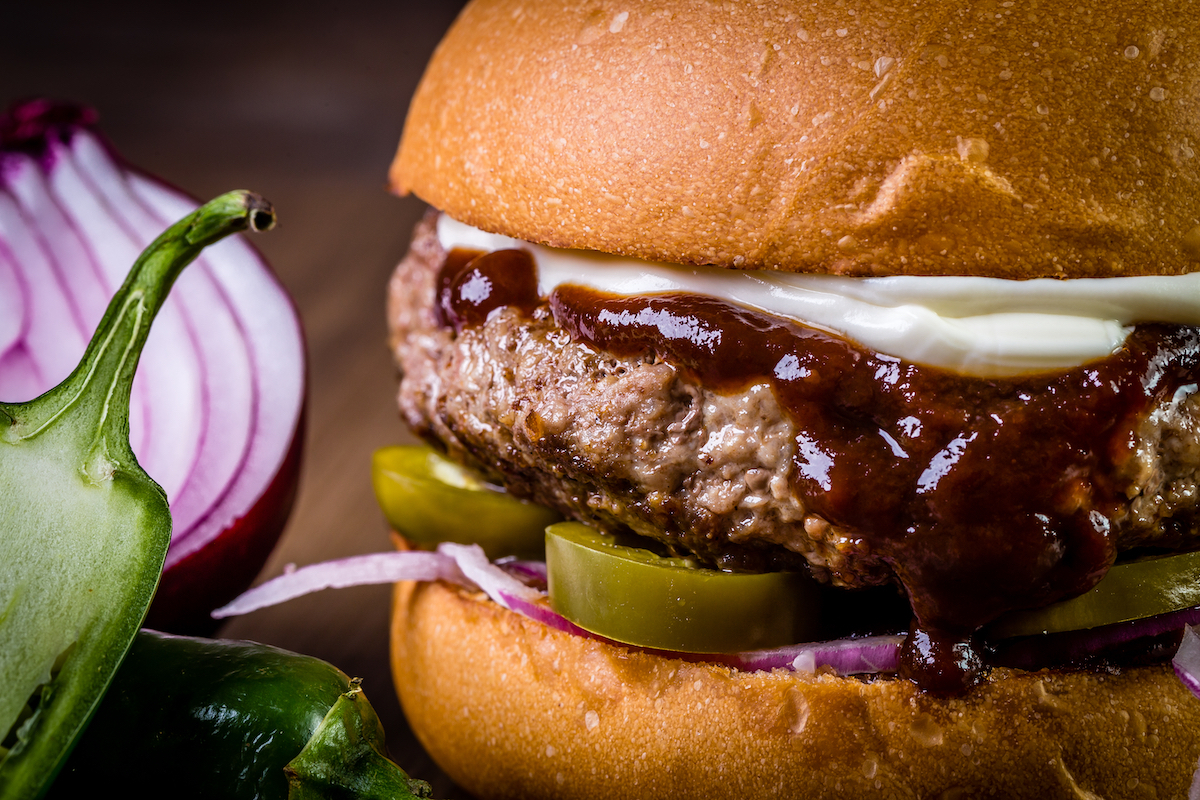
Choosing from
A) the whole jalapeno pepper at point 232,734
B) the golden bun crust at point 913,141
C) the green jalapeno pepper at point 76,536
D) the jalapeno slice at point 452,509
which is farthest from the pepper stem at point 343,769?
the golden bun crust at point 913,141

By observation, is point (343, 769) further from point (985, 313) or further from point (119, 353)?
point (985, 313)

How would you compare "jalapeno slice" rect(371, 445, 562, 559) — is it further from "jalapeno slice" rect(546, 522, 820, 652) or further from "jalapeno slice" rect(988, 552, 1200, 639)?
"jalapeno slice" rect(988, 552, 1200, 639)

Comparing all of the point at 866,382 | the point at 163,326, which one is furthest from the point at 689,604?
the point at 163,326

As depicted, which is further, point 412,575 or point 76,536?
point 412,575

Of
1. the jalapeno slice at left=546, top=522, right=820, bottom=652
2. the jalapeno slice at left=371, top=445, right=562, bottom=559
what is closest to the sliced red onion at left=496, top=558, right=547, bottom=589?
the jalapeno slice at left=371, top=445, right=562, bottom=559

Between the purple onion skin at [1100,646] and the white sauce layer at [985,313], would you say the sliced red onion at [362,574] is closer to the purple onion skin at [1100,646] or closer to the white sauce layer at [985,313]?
the white sauce layer at [985,313]

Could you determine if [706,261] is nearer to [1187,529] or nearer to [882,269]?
[882,269]

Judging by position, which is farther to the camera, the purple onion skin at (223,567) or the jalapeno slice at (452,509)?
the purple onion skin at (223,567)
